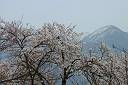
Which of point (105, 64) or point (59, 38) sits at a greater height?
point (59, 38)

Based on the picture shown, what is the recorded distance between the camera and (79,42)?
31812 millimetres

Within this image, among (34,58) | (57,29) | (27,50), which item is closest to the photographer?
(27,50)

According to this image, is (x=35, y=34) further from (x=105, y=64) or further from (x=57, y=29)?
(x=105, y=64)

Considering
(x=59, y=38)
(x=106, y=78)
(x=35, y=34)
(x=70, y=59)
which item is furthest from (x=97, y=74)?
(x=35, y=34)

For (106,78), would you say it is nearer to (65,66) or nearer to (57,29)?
(65,66)

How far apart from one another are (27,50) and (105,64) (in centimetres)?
865

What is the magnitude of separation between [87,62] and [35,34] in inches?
236

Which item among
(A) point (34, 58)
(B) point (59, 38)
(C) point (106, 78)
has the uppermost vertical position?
(B) point (59, 38)

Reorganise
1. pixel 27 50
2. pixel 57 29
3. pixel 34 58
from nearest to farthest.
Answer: pixel 27 50 < pixel 34 58 < pixel 57 29

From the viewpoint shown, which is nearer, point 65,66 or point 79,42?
point 65,66

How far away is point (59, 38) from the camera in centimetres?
2892

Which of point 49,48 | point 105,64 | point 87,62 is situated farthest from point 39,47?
point 105,64

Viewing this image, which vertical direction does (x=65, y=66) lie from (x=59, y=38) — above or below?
below

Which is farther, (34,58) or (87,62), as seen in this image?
(87,62)
